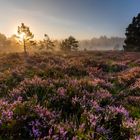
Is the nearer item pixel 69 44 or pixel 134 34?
pixel 134 34

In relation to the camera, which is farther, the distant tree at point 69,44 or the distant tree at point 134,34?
the distant tree at point 69,44

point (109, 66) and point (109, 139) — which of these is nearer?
point (109, 139)

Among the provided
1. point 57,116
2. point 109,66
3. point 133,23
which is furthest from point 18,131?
point 133,23

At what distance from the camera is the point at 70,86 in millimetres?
8914

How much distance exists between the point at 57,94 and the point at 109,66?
12.3 metres

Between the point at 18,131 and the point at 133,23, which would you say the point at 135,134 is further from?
the point at 133,23

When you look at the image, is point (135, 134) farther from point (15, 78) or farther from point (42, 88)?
point (15, 78)

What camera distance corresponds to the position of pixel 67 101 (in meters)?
7.45

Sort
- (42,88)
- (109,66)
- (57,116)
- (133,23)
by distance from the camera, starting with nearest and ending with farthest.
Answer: (57,116) → (42,88) → (109,66) → (133,23)

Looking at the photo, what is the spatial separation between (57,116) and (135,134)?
1.52 meters

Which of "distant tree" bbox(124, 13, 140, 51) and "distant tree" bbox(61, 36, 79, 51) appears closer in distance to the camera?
"distant tree" bbox(124, 13, 140, 51)

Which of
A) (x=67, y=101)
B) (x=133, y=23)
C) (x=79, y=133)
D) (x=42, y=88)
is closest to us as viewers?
(x=79, y=133)

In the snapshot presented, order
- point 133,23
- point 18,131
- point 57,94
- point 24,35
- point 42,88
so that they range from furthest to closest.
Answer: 1. point 24,35
2. point 133,23
3. point 42,88
4. point 57,94
5. point 18,131

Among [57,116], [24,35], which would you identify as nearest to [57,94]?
[57,116]
